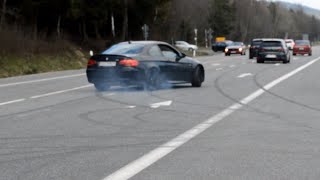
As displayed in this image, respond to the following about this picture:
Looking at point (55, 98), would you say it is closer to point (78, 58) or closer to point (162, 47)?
point (162, 47)

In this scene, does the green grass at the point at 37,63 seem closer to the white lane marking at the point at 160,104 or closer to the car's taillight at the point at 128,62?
the car's taillight at the point at 128,62

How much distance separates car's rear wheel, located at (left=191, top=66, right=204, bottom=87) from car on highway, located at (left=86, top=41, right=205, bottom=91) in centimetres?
17

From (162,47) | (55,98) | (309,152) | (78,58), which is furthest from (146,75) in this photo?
(78,58)

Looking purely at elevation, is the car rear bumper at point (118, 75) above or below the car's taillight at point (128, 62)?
below

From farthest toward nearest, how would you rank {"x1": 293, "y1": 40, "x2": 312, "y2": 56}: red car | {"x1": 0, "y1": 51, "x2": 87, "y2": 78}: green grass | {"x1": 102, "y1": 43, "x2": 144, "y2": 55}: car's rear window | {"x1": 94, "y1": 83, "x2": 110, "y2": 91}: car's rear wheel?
{"x1": 293, "y1": 40, "x2": 312, "y2": 56}: red car < {"x1": 0, "y1": 51, "x2": 87, "y2": 78}: green grass < {"x1": 94, "y1": 83, "x2": 110, "y2": 91}: car's rear wheel < {"x1": 102, "y1": 43, "x2": 144, "y2": 55}: car's rear window

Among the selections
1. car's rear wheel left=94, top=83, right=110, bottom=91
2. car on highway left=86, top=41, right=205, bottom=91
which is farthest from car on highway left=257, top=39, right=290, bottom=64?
car's rear wheel left=94, top=83, right=110, bottom=91

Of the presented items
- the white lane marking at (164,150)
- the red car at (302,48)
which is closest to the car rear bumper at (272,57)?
the red car at (302,48)

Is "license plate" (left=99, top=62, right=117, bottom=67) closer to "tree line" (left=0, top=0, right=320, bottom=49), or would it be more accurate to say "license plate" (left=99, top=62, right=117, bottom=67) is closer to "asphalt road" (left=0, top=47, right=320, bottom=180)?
"asphalt road" (left=0, top=47, right=320, bottom=180)

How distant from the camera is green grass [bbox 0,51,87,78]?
33.3 meters

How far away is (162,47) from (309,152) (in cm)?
1137

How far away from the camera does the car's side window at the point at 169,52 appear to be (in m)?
19.6

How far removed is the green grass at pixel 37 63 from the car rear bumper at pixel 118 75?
13.2 meters

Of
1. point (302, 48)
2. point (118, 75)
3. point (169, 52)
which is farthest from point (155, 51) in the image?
point (302, 48)

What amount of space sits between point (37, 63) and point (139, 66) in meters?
19.1
